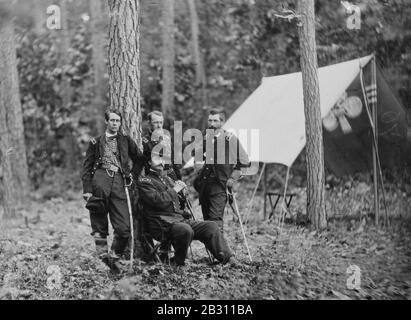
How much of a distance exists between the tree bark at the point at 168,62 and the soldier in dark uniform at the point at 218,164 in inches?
281

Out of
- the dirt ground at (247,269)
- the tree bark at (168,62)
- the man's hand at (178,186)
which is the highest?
the tree bark at (168,62)

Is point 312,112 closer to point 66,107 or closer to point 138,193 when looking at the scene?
point 138,193

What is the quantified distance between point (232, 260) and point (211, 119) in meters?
1.67

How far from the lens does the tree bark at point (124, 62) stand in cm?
543

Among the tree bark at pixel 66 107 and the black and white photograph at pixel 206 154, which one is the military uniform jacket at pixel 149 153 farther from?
the tree bark at pixel 66 107

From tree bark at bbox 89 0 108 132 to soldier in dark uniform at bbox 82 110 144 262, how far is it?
8.65m

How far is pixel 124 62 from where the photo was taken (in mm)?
5445

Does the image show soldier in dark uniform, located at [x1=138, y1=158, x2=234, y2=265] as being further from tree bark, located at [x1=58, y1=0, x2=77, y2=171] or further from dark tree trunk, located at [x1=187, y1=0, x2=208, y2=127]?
tree bark, located at [x1=58, y1=0, x2=77, y2=171]

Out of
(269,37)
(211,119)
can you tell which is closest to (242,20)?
(269,37)

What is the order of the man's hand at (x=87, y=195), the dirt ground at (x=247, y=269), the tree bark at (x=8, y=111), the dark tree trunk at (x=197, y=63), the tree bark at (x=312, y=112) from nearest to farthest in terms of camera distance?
the dirt ground at (x=247, y=269), the man's hand at (x=87, y=195), the tree bark at (x=312, y=112), the tree bark at (x=8, y=111), the dark tree trunk at (x=197, y=63)

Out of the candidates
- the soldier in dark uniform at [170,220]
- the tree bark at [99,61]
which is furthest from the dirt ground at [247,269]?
the tree bark at [99,61]

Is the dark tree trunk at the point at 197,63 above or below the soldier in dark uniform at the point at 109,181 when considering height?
above

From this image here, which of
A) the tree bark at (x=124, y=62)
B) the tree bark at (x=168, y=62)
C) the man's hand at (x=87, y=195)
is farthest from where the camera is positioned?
the tree bark at (x=168, y=62)
